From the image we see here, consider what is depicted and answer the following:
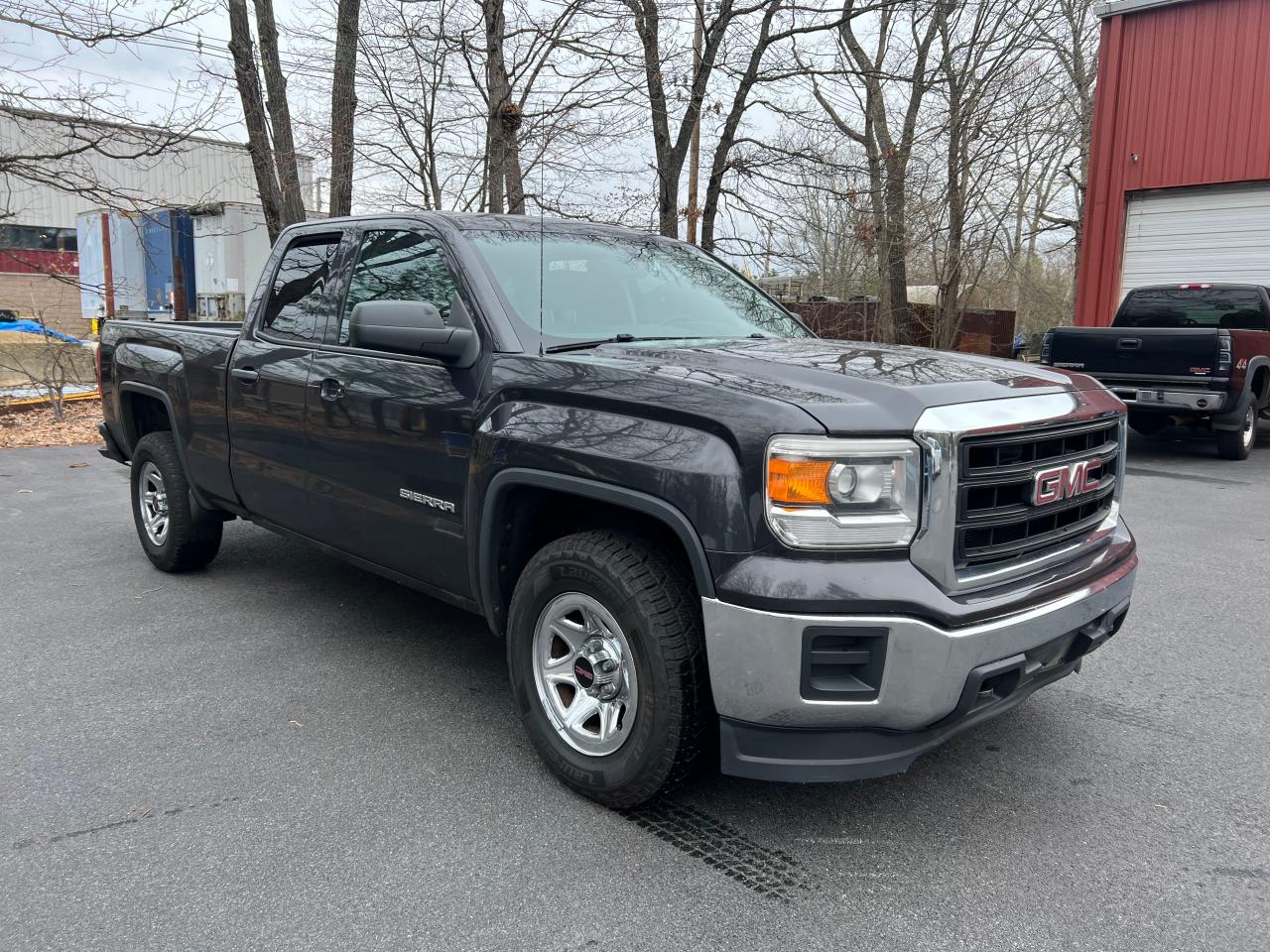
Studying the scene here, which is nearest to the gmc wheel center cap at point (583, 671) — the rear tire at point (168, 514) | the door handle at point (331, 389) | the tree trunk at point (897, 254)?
the door handle at point (331, 389)

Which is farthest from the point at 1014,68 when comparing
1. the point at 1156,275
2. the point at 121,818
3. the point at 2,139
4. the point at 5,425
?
the point at 121,818

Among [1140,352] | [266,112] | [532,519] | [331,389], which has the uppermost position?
[266,112]

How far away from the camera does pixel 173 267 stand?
20328 mm

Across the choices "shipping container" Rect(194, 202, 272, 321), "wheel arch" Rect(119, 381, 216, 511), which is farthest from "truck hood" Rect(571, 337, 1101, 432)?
"shipping container" Rect(194, 202, 272, 321)

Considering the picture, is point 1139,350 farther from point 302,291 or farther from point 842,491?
point 842,491

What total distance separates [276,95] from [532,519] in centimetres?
1175

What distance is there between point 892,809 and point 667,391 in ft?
5.02

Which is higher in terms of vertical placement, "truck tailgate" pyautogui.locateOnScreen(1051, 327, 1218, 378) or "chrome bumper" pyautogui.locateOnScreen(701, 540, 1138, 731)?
"truck tailgate" pyautogui.locateOnScreen(1051, 327, 1218, 378)

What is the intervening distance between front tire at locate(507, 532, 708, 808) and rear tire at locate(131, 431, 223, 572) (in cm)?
299

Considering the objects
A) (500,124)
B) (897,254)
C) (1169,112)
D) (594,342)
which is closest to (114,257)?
(500,124)

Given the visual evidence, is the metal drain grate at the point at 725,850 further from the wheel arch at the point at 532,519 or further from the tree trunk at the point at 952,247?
the tree trunk at the point at 952,247

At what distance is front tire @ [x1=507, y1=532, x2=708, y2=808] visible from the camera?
2.73 meters

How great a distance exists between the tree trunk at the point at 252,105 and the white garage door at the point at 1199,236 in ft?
43.5

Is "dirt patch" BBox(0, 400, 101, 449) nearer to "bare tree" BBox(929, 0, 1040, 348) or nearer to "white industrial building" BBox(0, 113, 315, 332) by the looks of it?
"white industrial building" BBox(0, 113, 315, 332)
